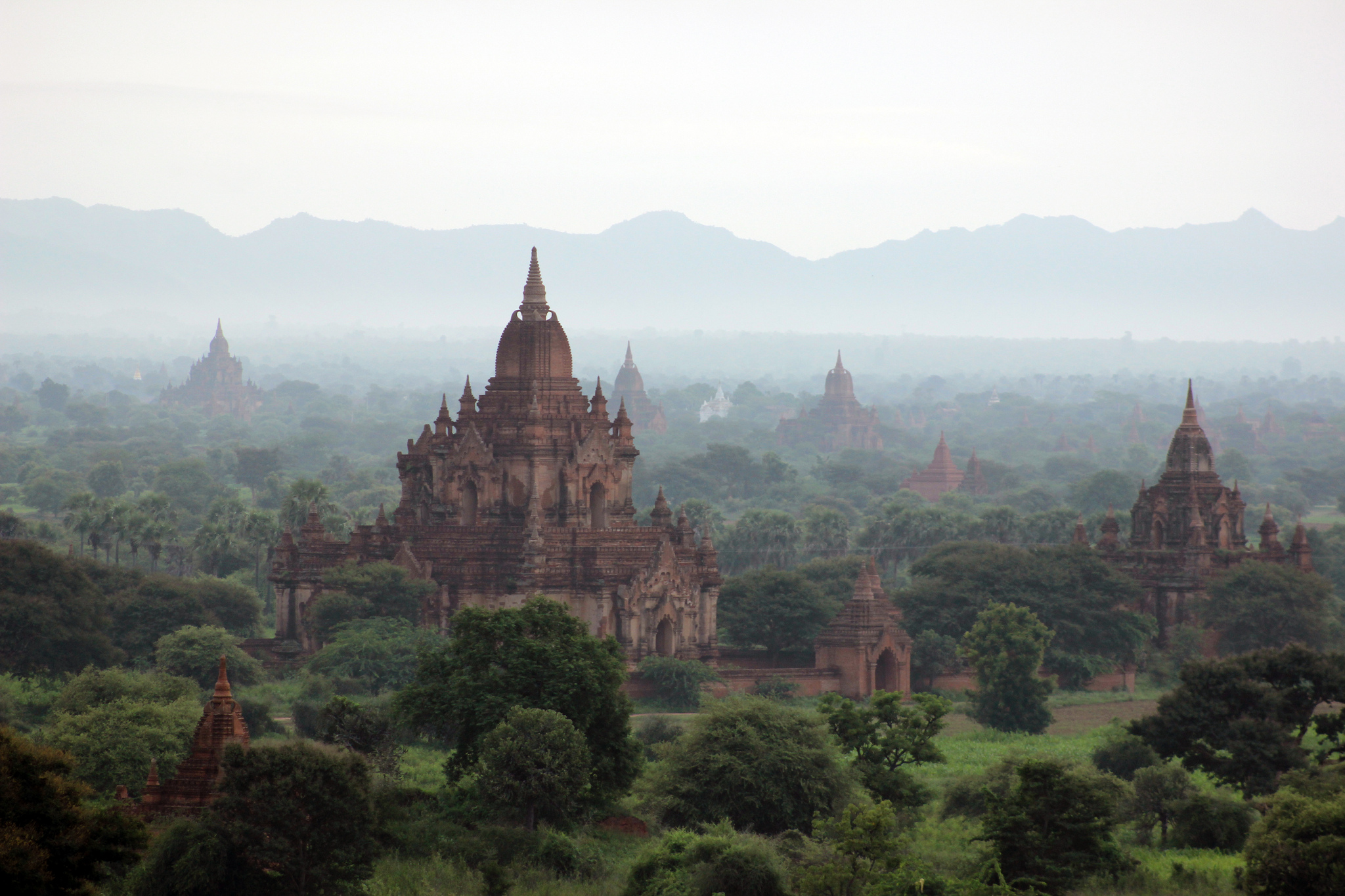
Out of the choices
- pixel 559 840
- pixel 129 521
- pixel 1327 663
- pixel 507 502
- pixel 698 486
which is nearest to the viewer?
pixel 559 840

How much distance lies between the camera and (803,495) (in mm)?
143500

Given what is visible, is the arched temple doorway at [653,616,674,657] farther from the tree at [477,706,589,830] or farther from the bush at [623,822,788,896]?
the bush at [623,822,788,896]

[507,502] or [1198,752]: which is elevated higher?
[507,502]

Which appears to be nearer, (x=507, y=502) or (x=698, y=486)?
(x=507, y=502)

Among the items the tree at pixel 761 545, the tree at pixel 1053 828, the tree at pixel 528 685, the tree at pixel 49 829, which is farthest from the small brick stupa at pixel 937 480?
the tree at pixel 49 829

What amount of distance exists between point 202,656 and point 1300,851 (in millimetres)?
31757

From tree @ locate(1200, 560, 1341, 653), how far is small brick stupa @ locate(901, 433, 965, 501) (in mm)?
73246

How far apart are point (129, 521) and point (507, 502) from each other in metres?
24.5

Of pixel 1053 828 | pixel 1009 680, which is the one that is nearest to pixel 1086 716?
pixel 1009 680

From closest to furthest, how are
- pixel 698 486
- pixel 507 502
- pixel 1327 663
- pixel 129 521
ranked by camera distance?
pixel 1327 663 → pixel 507 502 → pixel 129 521 → pixel 698 486

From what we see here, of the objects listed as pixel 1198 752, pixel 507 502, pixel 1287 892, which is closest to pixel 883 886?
pixel 1287 892

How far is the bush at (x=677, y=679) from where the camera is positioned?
56.2 m

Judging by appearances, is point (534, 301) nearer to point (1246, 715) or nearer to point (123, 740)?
point (123, 740)

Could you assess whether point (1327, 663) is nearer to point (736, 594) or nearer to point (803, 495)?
point (736, 594)
